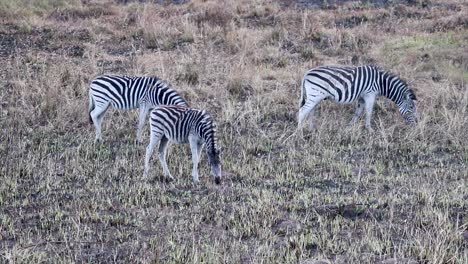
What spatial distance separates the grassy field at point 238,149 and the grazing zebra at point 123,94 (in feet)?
1.29

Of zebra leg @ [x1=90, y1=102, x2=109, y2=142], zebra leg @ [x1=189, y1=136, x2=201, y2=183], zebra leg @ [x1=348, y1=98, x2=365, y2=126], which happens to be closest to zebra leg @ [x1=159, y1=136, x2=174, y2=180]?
zebra leg @ [x1=189, y1=136, x2=201, y2=183]

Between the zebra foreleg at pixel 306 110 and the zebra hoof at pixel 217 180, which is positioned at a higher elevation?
the zebra foreleg at pixel 306 110

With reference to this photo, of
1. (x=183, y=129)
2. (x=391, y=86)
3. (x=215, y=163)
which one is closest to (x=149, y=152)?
(x=183, y=129)

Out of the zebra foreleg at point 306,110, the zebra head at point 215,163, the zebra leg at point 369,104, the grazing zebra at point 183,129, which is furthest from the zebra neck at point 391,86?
the zebra head at point 215,163

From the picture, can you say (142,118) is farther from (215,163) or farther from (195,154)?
(215,163)

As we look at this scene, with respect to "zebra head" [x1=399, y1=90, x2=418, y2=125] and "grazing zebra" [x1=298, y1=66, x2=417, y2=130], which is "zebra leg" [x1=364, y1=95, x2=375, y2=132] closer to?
"grazing zebra" [x1=298, y1=66, x2=417, y2=130]

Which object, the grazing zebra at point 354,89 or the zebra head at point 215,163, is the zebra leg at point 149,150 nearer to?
the zebra head at point 215,163

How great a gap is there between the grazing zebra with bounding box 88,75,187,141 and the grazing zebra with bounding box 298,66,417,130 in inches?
94.4

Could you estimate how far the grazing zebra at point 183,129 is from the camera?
9.24 metres

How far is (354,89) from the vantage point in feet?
41.1

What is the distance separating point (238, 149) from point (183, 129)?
5.32ft

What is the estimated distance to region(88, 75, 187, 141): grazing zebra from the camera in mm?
11523

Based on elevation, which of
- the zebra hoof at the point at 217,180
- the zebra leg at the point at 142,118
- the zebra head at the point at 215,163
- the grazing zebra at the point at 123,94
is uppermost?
the grazing zebra at the point at 123,94

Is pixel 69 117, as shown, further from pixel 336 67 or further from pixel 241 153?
pixel 336 67
